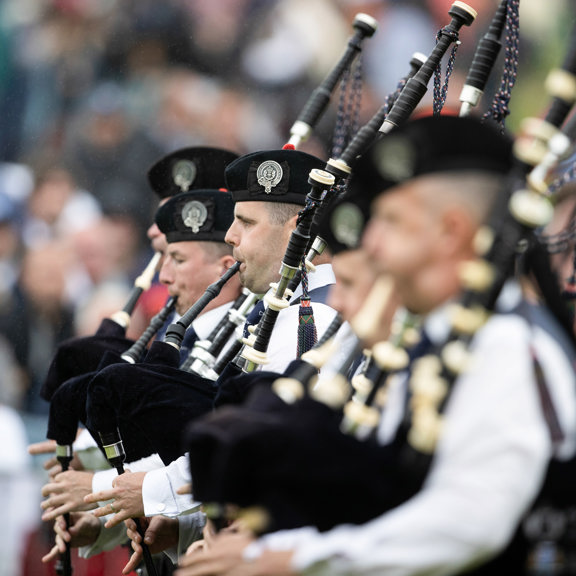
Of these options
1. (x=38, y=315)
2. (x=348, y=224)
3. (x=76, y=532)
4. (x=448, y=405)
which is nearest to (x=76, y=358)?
(x=76, y=532)

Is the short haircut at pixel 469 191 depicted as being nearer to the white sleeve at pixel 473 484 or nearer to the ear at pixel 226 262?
the white sleeve at pixel 473 484

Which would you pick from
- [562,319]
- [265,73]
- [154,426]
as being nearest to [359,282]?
[562,319]

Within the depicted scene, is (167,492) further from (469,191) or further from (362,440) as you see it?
(469,191)

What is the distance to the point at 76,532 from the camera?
4.66m

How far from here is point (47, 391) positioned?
4633mm

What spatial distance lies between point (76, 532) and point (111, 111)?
4.35 metres

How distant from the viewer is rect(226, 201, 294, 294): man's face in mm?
4020

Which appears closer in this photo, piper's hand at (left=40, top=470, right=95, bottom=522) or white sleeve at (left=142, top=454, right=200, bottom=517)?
white sleeve at (left=142, top=454, right=200, bottom=517)

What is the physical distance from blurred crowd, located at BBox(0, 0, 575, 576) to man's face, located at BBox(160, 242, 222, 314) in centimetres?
217

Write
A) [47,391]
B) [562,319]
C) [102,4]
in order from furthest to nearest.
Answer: [102,4], [47,391], [562,319]

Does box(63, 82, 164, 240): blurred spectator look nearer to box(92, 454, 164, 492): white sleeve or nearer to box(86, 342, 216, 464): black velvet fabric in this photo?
box(92, 454, 164, 492): white sleeve

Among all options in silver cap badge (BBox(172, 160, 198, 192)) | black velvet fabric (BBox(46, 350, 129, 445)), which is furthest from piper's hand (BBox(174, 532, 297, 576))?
silver cap badge (BBox(172, 160, 198, 192))

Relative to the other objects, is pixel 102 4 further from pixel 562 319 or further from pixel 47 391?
pixel 562 319

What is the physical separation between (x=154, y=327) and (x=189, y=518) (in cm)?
90
